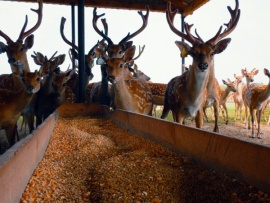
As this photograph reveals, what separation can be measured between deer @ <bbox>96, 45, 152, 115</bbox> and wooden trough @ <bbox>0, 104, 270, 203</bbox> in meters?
1.48

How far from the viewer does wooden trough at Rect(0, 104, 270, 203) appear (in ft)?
4.17

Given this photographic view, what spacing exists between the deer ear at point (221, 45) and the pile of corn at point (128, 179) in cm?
154

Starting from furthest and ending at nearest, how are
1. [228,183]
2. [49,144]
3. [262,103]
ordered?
[262,103] → [49,144] → [228,183]

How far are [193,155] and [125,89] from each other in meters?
2.27

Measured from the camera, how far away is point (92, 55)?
6.04 m

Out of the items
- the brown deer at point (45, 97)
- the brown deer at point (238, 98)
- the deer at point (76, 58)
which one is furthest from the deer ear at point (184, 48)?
the brown deer at point (238, 98)

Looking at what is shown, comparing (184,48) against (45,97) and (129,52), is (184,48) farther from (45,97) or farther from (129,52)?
(45,97)

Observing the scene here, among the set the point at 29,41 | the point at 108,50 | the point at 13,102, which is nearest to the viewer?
the point at 13,102

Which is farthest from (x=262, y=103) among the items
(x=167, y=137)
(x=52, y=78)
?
(x=167, y=137)

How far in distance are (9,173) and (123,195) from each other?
57 cm

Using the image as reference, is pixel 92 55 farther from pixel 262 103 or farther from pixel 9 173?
pixel 9 173

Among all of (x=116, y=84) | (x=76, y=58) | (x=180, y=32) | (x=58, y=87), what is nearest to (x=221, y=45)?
(x=180, y=32)

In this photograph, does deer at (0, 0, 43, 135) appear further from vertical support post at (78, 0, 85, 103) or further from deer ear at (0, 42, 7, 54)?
vertical support post at (78, 0, 85, 103)

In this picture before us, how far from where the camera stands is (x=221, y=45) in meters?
3.39
